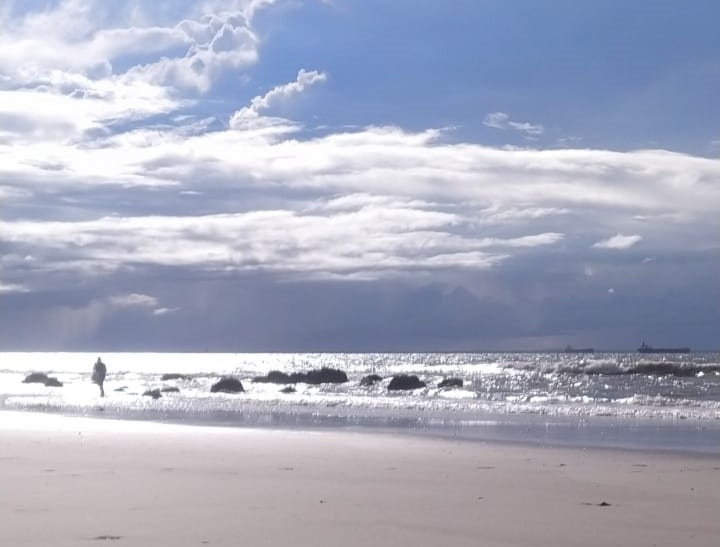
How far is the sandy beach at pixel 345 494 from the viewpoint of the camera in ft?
33.0

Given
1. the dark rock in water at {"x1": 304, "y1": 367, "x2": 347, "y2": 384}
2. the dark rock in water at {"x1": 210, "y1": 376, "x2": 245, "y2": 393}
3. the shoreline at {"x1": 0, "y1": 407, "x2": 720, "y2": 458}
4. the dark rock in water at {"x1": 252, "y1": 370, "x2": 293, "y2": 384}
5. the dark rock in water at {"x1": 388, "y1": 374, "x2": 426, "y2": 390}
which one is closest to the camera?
the shoreline at {"x1": 0, "y1": 407, "x2": 720, "y2": 458}

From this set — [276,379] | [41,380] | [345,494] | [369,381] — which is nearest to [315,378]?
[276,379]

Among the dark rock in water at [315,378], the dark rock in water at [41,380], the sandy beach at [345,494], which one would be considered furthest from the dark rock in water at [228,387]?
the sandy beach at [345,494]

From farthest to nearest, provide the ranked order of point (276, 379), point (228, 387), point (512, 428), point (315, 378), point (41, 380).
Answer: point (276, 379) < point (315, 378) < point (41, 380) < point (228, 387) < point (512, 428)

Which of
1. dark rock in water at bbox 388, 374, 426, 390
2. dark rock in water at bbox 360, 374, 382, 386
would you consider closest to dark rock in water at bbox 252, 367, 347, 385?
dark rock in water at bbox 360, 374, 382, 386

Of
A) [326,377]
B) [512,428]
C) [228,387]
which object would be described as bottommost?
[512,428]

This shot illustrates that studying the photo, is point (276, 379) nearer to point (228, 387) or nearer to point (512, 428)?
point (228, 387)

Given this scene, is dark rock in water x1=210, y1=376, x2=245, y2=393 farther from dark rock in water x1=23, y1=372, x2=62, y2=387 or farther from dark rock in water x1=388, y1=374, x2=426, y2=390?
dark rock in water x1=23, y1=372, x2=62, y2=387

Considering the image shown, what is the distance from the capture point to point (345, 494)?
12.8m

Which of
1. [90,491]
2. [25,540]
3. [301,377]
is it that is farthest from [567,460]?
[301,377]

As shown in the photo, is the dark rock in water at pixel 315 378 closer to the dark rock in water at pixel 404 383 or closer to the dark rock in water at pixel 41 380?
the dark rock in water at pixel 404 383

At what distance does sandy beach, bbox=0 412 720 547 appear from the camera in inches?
396

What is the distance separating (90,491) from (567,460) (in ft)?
29.0

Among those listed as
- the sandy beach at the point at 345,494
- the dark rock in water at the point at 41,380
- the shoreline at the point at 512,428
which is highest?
the dark rock in water at the point at 41,380
